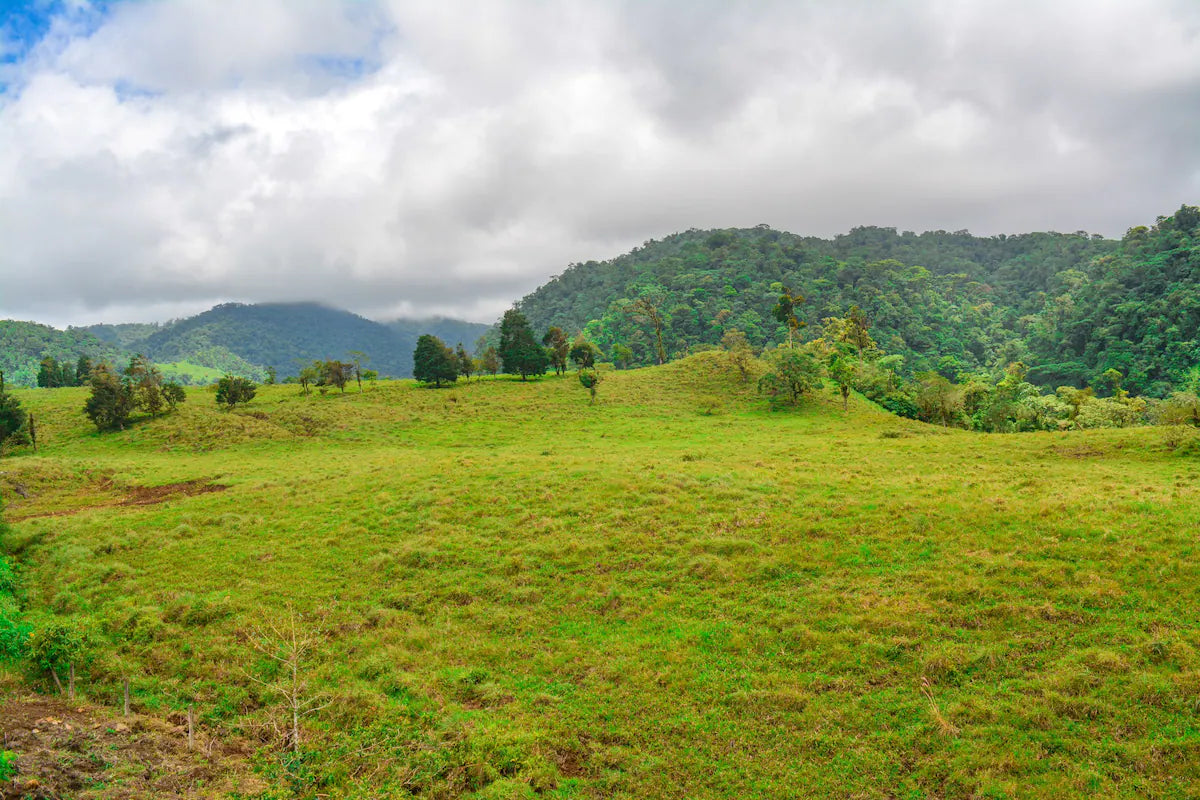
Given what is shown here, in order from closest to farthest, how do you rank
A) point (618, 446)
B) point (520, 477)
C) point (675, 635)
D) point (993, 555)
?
point (675, 635), point (993, 555), point (520, 477), point (618, 446)

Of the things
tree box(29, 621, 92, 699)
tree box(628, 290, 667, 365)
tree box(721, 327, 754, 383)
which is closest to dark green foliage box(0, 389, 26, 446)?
tree box(29, 621, 92, 699)

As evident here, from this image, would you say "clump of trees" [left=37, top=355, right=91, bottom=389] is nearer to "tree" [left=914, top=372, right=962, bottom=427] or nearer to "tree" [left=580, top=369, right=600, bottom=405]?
"tree" [left=580, top=369, right=600, bottom=405]

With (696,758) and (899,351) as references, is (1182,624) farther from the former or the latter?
(899,351)

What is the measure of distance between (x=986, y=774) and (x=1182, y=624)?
24.5ft

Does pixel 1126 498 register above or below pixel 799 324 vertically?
below

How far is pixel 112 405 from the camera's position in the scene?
5128 centimetres

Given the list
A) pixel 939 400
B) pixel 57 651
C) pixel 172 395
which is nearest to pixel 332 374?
pixel 172 395

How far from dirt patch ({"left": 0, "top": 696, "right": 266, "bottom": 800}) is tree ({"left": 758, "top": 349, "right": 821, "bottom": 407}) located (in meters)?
55.9

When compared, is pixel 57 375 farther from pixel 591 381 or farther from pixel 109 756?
pixel 109 756

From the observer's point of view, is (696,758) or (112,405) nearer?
(696,758)

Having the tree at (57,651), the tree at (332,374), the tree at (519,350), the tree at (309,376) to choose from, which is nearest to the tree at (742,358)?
the tree at (519,350)

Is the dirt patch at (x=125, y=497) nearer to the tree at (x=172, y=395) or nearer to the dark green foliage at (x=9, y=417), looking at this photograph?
the dark green foliage at (x=9, y=417)

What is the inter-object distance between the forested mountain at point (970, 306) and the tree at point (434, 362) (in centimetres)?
3688

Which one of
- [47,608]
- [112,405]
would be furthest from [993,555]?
[112,405]
